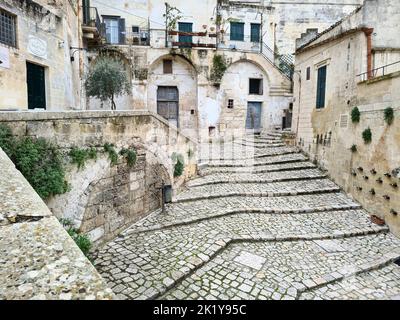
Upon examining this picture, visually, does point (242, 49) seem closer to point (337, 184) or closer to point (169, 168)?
point (337, 184)

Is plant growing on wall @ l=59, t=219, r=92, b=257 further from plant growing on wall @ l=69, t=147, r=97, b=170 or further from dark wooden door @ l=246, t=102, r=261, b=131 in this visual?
dark wooden door @ l=246, t=102, r=261, b=131

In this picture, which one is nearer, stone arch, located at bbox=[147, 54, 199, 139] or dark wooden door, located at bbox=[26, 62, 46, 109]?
dark wooden door, located at bbox=[26, 62, 46, 109]

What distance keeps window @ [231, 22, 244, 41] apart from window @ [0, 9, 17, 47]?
49.2 ft

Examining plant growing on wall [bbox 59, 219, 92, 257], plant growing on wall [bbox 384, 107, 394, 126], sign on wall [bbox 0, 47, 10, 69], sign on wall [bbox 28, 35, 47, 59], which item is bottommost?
plant growing on wall [bbox 59, 219, 92, 257]

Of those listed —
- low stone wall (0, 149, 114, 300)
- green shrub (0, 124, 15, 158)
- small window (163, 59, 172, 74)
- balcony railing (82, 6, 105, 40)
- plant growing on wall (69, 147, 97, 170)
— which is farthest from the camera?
small window (163, 59, 172, 74)

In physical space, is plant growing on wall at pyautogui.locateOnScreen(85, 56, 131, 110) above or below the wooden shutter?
below

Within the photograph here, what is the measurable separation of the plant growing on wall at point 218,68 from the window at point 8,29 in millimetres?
11538

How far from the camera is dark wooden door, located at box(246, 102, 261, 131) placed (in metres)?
19.5

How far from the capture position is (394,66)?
9445 millimetres

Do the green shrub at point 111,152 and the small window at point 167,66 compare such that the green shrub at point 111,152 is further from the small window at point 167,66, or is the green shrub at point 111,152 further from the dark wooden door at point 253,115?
the dark wooden door at point 253,115

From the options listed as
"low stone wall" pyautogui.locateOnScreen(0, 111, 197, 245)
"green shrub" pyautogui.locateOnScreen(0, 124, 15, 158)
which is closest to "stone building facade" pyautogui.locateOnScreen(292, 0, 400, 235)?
"low stone wall" pyautogui.locateOnScreen(0, 111, 197, 245)

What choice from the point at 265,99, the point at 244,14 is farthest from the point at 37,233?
the point at 244,14

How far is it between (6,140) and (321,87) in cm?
1116

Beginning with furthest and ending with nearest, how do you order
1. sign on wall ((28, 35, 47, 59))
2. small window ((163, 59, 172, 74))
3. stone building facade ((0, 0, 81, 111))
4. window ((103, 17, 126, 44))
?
window ((103, 17, 126, 44)) → small window ((163, 59, 172, 74)) → sign on wall ((28, 35, 47, 59)) → stone building facade ((0, 0, 81, 111))
